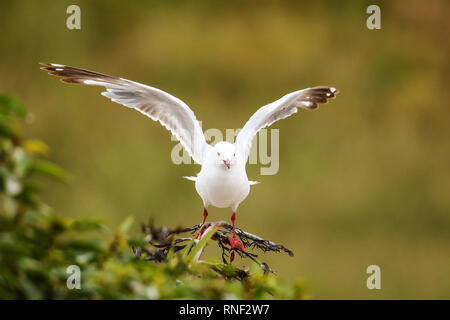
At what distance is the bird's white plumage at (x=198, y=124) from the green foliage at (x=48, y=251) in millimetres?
2126

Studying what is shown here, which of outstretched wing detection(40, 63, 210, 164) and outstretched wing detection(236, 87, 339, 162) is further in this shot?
outstretched wing detection(236, 87, 339, 162)

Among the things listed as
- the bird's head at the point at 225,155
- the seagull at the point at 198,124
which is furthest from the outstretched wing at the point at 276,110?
the bird's head at the point at 225,155

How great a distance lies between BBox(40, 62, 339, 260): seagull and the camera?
3.26 m

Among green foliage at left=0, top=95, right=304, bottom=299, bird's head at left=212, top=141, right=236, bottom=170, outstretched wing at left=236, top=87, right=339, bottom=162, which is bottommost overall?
green foliage at left=0, top=95, right=304, bottom=299

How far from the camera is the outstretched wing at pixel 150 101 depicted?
10.7ft

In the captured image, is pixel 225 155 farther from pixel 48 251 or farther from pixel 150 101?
pixel 48 251

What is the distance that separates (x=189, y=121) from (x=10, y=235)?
9.22ft

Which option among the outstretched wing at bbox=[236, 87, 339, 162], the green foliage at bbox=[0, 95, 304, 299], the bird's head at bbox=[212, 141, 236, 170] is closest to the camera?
the green foliage at bbox=[0, 95, 304, 299]

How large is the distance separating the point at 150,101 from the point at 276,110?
2.52 ft

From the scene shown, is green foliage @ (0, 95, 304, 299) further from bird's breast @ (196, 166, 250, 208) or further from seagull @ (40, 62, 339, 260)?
bird's breast @ (196, 166, 250, 208)

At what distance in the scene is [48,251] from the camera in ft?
3.17

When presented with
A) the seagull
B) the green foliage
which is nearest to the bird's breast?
the seagull

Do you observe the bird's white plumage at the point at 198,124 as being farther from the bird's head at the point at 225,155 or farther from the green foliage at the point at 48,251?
the green foliage at the point at 48,251
